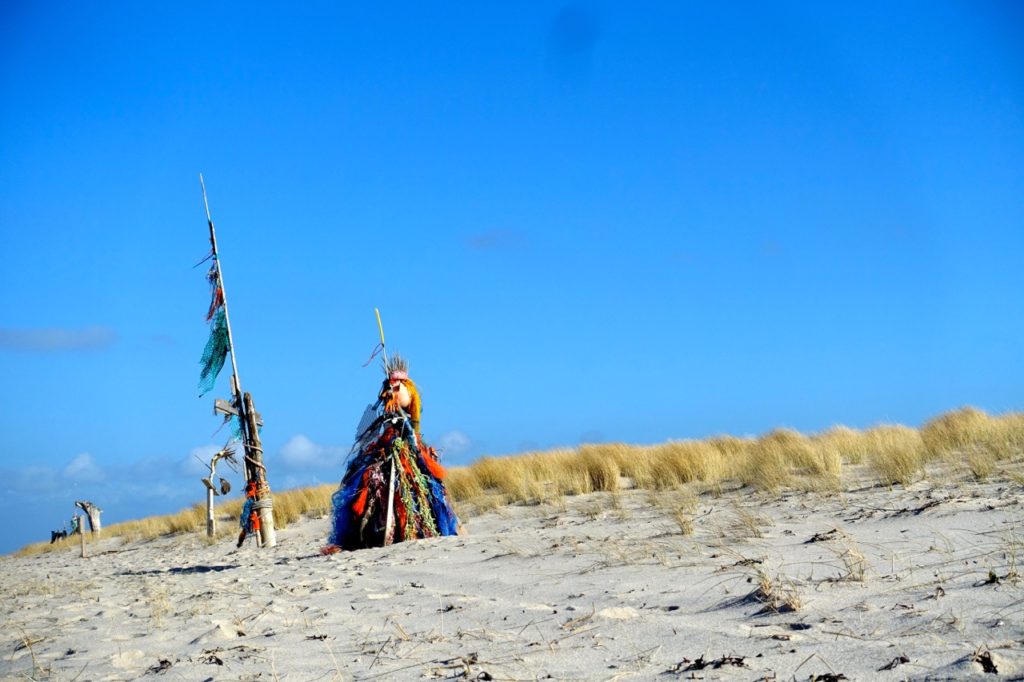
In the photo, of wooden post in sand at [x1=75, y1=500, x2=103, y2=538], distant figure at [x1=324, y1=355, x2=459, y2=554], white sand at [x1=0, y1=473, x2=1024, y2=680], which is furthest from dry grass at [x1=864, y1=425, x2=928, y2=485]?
wooden post in sand at [x1=75, y1=500, x2=103, y2=538]

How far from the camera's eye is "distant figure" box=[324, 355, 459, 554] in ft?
28.9

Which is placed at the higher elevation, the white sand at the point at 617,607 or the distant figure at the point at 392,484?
the distant figure at the point at 392,484

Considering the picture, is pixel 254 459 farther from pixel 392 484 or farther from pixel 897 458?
pixel 897 458

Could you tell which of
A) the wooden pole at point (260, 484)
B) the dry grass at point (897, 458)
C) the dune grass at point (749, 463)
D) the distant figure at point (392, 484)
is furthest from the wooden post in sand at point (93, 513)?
the dry grass at point (897, 458)

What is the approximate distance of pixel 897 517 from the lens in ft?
18.6

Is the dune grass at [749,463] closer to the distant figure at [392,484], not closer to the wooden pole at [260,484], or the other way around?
the distant figure at [392,484]

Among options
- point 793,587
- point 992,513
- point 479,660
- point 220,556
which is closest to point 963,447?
point 992,513

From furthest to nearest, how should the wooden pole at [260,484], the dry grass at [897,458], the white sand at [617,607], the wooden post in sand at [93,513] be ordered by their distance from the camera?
the wooden post in sand at [93,513]
the wooden pole at [260,484]
the dry grass at [897,458]
the white sand at [617,607]

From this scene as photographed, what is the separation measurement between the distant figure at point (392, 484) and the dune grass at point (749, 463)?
171 cm

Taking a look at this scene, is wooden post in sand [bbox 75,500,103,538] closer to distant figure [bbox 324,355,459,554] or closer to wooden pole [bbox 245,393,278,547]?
wooden pole [bbox 245,393,278,547]

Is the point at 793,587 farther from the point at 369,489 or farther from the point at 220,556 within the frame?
the point at 220,556

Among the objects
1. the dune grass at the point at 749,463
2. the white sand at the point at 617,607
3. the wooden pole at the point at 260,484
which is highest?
the wooden pole at the point at 260,484

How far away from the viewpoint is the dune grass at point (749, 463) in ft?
26.1

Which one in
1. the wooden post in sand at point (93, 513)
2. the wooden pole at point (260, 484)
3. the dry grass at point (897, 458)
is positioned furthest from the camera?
the wooden post in sand at point (93, 513)
